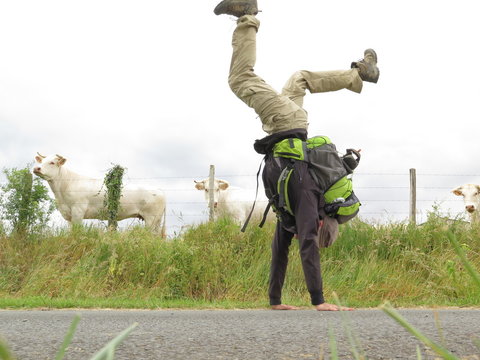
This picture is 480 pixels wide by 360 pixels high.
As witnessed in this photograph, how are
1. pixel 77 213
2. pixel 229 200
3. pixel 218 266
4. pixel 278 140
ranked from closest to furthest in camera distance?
pixel 278 140, pixel 218 266, pixel 77 213, pixel 229 200

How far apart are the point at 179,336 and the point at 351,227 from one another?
6.44 m

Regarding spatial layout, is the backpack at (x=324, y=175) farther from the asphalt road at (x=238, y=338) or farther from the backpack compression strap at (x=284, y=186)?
the asphalt road at (x=238, y=338)

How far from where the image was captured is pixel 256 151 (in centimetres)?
517

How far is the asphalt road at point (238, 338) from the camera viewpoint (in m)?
2.47

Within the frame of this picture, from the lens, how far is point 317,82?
18.5ft

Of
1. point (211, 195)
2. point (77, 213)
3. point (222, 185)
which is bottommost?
point (77, 213)

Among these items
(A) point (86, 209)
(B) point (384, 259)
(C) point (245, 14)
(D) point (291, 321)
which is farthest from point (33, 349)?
(A) point (86, 209)

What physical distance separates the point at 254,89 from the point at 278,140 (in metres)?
0.53

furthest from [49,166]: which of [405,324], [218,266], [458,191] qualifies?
[405,324]

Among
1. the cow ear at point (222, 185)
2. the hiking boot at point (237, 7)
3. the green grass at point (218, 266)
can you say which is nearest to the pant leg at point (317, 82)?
the hiking boot at point (237, 7)

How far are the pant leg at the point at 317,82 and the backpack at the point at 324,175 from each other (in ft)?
2.40

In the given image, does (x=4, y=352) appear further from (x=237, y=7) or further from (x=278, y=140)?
(x=237, y=7)

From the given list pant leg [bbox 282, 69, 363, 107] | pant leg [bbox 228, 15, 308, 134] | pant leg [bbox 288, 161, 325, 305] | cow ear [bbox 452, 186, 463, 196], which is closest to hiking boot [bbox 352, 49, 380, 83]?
pant leg [bbox 282, 69, 363, 107]

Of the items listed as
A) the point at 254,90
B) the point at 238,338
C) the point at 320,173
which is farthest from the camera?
the point at 254,90
